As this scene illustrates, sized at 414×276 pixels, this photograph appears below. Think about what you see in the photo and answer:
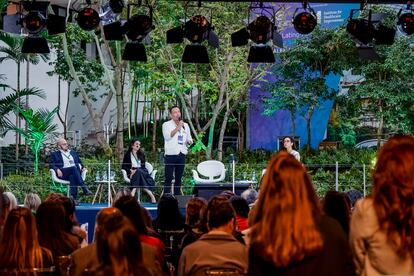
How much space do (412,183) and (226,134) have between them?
2044 cm

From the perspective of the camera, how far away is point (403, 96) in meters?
17.6

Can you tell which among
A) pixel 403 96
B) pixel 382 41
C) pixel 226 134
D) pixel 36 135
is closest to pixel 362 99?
pixel 403 96

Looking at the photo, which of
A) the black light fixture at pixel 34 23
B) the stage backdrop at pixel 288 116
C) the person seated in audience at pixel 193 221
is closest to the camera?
the person seated in audience at pixel 193 221

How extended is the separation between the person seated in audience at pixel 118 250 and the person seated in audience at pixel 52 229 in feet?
4.17

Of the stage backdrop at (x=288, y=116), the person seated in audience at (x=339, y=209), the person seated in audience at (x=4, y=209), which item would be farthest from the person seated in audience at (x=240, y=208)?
the stage backdrop at (x=288, y=116)

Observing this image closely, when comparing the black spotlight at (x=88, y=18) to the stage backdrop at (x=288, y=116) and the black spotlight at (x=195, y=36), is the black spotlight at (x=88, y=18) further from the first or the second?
the stage backdrop at (x=288, y=116)

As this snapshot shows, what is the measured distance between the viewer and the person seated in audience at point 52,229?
4.36 m

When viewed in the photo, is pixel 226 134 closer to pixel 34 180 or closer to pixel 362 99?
pixel 362 99

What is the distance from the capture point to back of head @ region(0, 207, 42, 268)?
379 centimetres

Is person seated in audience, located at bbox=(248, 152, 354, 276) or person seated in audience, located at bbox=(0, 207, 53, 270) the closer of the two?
person seated in audience, located at bbox=(248, 152, 354, 276)

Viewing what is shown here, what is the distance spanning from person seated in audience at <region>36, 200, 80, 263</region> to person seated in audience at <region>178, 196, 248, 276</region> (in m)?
0.79

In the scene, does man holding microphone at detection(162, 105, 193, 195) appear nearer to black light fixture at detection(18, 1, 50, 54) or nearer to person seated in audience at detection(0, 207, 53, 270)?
black light fixture at detection(18, 1, 50, 54)

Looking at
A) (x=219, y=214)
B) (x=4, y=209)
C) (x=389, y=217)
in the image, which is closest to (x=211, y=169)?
(x=4, y=209)

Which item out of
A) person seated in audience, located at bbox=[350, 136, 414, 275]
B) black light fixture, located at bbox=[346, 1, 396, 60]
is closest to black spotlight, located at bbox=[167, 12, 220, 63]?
black light fixture, located at bbox=[346, 1, 396, 60]
